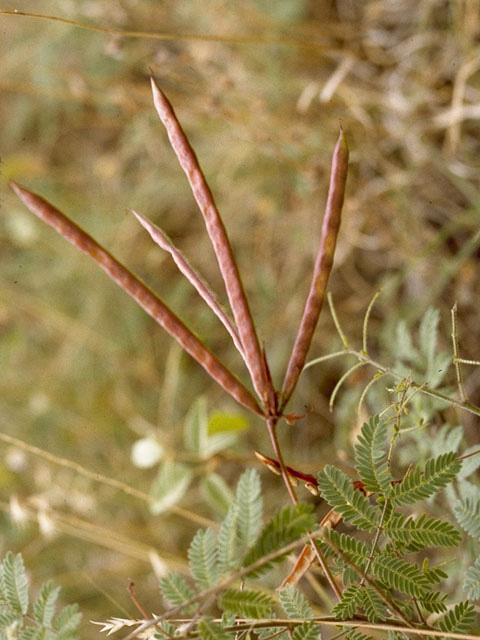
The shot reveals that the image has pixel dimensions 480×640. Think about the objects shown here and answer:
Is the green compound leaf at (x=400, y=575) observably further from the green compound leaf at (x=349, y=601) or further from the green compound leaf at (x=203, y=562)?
the green compound leaf at (x=203, y=562)

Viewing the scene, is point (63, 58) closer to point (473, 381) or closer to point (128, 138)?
point (128, 138)

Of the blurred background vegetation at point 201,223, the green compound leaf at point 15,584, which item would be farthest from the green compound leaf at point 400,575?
the blurred background vegetation at point 201,223

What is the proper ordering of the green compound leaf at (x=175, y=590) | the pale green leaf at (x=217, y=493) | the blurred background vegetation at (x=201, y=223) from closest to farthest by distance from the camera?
1. the green compound leaf at (x=175, y=590)
2. the pale green leaf at (x=217, y=493)
3. the blurred background vegetation at (x=201, y=223)

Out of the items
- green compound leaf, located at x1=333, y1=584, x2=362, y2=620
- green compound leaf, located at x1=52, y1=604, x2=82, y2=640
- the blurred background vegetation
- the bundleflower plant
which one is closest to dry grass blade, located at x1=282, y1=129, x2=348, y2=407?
the bundleflower plant

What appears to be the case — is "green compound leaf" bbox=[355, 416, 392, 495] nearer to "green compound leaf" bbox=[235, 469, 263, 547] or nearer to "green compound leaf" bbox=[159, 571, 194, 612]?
"green compound leaf" bbox=[235, 469, 263, 547]

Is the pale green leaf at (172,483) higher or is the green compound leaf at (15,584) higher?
the green compound leaf at (15,584)

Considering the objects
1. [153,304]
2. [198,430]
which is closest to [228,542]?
[153,304]

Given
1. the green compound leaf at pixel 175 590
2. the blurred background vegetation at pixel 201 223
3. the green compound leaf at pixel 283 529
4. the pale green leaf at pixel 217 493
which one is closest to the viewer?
the green compound leaf at pixel 283 529

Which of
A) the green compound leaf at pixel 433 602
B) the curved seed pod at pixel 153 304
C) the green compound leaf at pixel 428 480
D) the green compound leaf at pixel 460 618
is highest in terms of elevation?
the curved seed pod at pixel 153 304

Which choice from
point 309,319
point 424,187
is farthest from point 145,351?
point 309,319
